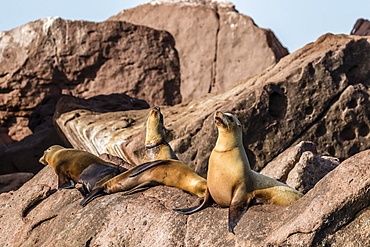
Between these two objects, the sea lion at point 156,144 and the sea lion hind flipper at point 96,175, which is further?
the sea lion at point 156,144

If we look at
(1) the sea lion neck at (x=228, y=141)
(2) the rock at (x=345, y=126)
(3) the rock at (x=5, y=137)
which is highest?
(1) the sea lion neck at (x=228, y=141)

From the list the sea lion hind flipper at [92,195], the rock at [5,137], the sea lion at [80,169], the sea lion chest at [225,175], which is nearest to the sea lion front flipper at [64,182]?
the sea lion at [80,169]

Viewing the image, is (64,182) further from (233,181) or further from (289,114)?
(289,114)

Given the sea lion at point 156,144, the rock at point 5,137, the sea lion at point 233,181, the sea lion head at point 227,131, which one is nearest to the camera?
the sea lion at point 233,181

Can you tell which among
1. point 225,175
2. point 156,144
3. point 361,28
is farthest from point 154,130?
point 361,28

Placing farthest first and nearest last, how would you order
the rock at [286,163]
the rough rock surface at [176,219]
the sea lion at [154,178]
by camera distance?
the rock at [286,163] → the sea lion at [154,178] → the rough rock surface at [176,219]

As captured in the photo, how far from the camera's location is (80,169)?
23.8ft

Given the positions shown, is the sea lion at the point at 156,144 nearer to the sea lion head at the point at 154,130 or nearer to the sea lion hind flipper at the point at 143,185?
the sea lion head at the point at 154,130

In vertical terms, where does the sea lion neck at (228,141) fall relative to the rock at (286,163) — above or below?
above

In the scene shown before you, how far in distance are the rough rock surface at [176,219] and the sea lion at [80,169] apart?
0.17m

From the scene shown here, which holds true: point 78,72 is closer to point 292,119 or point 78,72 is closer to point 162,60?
point 162,60

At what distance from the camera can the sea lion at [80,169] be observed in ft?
22.7

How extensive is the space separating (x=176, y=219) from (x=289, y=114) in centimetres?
474

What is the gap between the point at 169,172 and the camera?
6.34 metres
